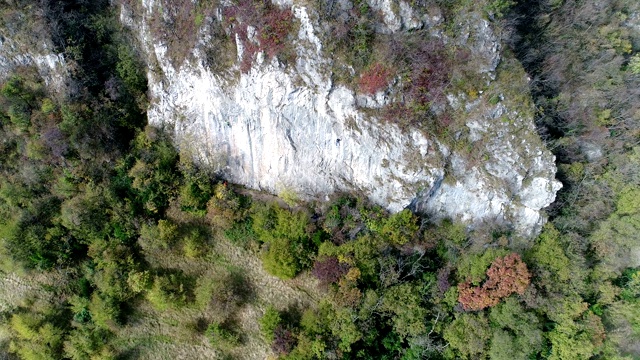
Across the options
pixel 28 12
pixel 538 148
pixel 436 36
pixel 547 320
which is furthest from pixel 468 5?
pixel 28 12

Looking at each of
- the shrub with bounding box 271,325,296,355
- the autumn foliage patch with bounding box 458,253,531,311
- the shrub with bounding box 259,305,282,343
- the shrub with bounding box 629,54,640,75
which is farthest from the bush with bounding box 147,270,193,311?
the shrub with bounding box 629,54,640,75

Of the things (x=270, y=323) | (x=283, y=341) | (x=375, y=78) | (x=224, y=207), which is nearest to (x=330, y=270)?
(x=270, y=323)

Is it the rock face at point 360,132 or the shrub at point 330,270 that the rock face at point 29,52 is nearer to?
the rock face at point 360,132

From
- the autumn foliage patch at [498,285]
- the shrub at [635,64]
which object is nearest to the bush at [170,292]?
the autumn foliage patch at [498,285]

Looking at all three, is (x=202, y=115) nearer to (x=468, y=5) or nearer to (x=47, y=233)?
(x=47, y=233)

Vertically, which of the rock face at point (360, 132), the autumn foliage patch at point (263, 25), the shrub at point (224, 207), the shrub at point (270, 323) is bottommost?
the shrub at point (270, 323)
